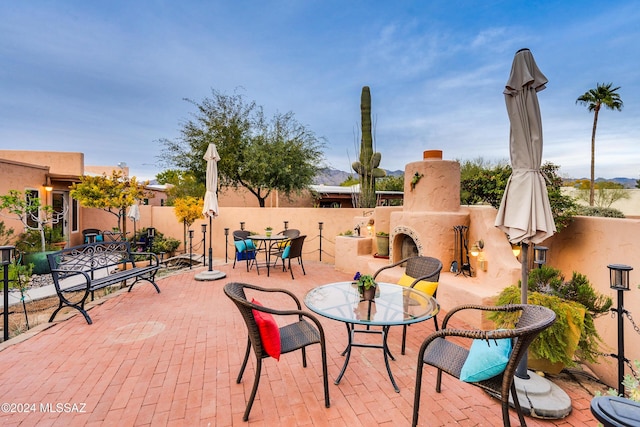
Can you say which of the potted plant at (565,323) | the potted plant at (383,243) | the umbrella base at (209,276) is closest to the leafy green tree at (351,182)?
the potted plant at (383,243)

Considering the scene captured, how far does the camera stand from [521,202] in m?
2.53

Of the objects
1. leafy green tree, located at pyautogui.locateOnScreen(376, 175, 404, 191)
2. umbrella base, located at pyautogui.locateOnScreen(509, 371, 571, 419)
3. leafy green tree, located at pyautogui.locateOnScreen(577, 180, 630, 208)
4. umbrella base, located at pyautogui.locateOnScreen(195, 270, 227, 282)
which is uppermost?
leafy green tree, located at pyautogui.locateOnScreen(376, 175, 404, 191)

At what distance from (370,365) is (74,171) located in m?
14.7

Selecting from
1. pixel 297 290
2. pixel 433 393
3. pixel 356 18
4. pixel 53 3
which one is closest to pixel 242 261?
pixel 297 290

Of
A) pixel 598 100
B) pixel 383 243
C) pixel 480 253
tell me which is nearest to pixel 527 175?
pixel 480 253

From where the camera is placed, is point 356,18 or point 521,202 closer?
point 521,202

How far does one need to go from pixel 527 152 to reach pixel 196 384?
12.2ft

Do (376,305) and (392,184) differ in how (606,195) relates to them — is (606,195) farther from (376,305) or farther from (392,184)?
(376,305)

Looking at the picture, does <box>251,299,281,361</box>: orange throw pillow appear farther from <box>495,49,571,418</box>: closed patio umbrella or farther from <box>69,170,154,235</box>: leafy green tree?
<box>69,170,154,235</box>: leafy green tree

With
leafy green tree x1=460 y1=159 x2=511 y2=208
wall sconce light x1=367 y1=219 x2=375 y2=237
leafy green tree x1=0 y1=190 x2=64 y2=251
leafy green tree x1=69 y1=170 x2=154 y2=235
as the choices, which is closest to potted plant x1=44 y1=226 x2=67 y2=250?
leafy green tree x1=0 y1=190 x2=64 y2=251

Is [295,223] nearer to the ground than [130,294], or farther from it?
farther from it

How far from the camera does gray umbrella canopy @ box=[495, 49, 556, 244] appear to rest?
2.45m

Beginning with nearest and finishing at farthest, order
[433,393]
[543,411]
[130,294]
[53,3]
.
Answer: [543,411] < [433,393] < [130,294] < [53,3]

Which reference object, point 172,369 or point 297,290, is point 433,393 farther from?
point 297,290
